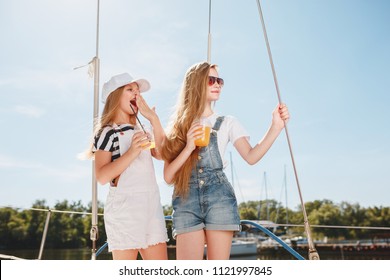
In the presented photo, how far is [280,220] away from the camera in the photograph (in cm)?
5444

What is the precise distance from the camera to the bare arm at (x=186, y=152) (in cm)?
223

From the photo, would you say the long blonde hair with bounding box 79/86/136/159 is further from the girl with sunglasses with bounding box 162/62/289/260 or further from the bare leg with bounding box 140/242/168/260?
the bare leg with bounding box 140/242/168/260

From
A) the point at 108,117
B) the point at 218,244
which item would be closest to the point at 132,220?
the point at 218,244

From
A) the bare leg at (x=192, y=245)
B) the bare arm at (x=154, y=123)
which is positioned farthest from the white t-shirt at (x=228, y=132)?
the bare leg at (x=192, y=245)

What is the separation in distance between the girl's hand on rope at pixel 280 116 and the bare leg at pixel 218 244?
590 millimetres

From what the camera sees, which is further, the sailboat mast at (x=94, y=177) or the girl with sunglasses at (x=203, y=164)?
the sailboat mast at (x=94, y=177)

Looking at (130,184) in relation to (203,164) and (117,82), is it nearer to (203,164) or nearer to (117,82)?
(203,164)

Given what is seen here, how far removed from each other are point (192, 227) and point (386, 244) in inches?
1871

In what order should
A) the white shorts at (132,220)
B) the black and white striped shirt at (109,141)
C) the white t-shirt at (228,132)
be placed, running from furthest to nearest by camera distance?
the white t-shirt at (228,132) < the black and white striped shirt at (109,141) < the white shorts at (132,220)

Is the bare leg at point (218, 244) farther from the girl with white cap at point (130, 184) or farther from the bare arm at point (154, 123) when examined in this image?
the bare arm at point (154, 123)

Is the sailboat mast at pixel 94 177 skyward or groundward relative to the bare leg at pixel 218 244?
skyward

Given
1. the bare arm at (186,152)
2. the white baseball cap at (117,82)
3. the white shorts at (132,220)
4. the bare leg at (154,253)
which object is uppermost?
the white baseball cap at (117,82)

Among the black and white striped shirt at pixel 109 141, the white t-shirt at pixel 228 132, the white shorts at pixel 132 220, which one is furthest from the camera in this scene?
the white t-shirt at pixel 228 132
